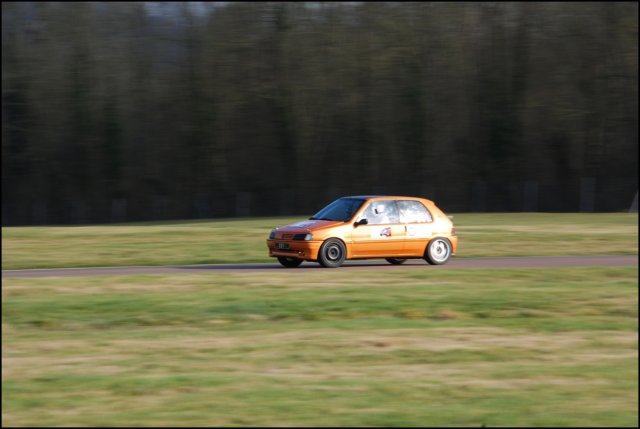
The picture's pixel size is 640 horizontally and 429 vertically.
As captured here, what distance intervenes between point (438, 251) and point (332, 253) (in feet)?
7.87

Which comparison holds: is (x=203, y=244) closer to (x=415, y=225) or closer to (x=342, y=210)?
(x=342, y=210)

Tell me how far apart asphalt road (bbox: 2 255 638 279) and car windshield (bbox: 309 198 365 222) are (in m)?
1.01

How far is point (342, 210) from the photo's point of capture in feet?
65.1

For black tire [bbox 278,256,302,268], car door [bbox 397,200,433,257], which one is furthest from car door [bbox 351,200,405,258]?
black tire [bbox 278,256,302,268]

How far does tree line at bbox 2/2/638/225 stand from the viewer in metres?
54.2

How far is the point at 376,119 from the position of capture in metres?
55.6

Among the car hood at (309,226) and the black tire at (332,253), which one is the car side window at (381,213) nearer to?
the car hood at (309,226)

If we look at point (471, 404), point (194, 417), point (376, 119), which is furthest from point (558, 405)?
point (376, 119)

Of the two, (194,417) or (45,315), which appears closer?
(194,417)

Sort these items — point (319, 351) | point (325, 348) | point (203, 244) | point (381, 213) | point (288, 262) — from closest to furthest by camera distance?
point (319, 351)
point (325, 348)
point (381, 213)
point (288, 262)
point (203, 244)

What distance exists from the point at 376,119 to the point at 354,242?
37.0 meters

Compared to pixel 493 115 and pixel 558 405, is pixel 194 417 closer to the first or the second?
pixel 558 405

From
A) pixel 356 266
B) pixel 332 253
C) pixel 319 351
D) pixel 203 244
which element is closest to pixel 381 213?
pixel 356 266

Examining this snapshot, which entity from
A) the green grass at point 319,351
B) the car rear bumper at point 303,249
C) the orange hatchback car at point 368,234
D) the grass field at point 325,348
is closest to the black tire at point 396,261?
the orange hatchback car at point 368,234
